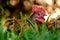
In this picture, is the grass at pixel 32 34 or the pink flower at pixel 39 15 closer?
the grass at pixel 32 34

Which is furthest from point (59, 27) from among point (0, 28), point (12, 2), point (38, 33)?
point (12, 2)

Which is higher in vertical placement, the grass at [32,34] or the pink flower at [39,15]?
the pink flower at [39,15]

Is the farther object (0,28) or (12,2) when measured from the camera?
(12,2)

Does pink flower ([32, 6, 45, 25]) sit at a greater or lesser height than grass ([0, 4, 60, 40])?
greater

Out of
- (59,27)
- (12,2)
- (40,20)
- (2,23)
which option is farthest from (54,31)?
(12,2)

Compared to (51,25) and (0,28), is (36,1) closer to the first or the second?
(51,25)

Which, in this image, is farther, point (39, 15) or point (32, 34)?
point (39, 15)

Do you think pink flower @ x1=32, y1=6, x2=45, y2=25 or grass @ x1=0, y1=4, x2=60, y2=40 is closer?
grass @ x1=0, y1=4, x2=60, y2=40

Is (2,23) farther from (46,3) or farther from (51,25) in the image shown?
(46,3)

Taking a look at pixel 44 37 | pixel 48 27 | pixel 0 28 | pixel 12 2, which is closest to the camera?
pixel 44 37

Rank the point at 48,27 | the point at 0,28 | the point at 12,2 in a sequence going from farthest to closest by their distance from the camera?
the point at 12,2, the point at 48,27, the point at 0,28
